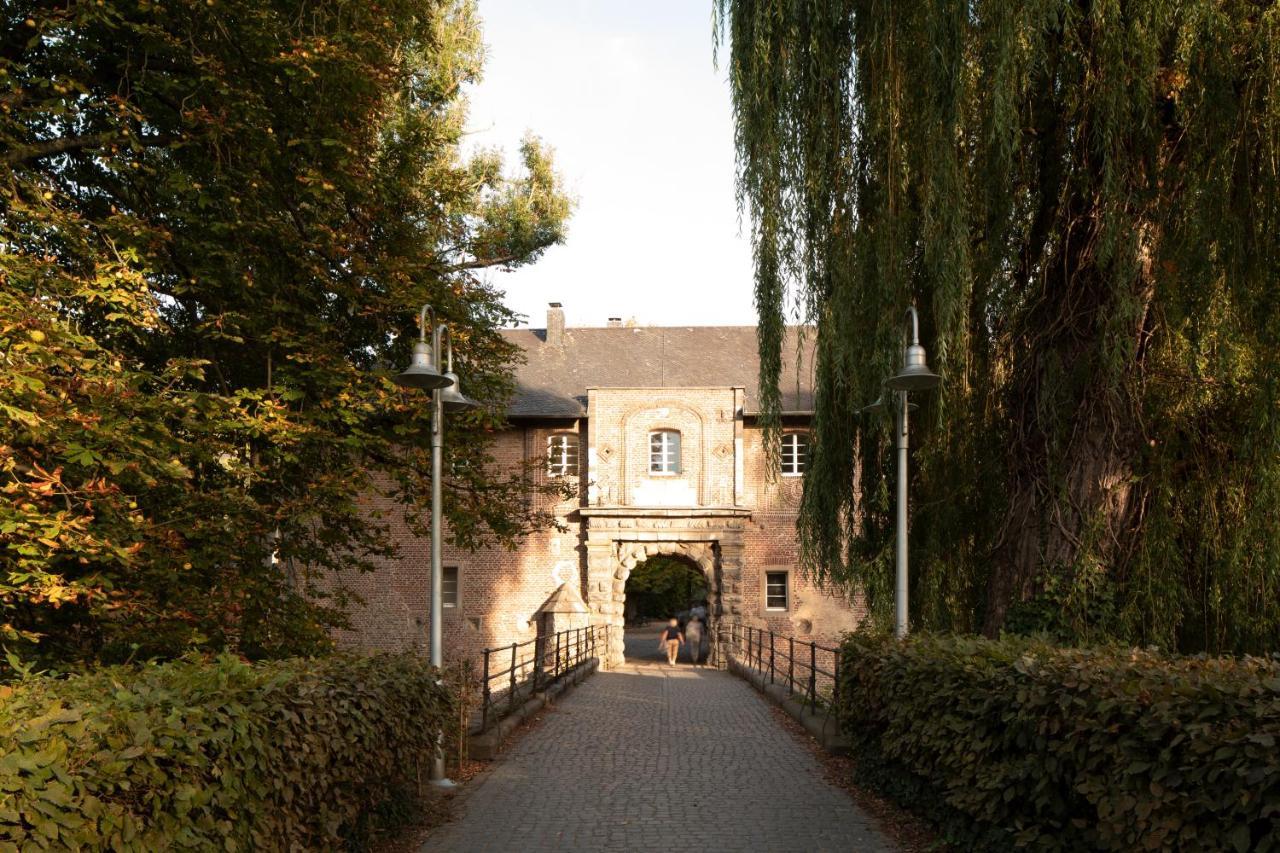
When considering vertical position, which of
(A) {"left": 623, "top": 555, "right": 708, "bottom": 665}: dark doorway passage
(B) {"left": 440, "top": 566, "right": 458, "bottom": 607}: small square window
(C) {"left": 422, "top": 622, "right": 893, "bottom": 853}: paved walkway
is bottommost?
(A) {"left": 623, "top": 555, "right": 708, "bottom": 665}: dark doorway passage

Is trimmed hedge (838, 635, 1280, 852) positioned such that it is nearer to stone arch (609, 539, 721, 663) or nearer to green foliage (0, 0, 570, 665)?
green foliage (0, 0, 570, 665)

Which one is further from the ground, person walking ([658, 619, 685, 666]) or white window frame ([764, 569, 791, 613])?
white window frame ([764, 569, 791, 613])

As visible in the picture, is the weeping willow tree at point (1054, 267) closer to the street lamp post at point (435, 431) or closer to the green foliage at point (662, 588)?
the street lamp post at point (435, 431)

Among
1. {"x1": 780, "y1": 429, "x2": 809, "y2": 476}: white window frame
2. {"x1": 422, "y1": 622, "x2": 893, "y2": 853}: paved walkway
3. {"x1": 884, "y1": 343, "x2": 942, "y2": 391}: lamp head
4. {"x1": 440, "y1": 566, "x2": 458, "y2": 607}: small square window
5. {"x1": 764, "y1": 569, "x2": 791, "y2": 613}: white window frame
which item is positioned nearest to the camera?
{"x1": 422, "y1": 622, "x2": 893, "y2": 853}: paved walkway

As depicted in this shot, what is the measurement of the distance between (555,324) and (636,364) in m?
2.92

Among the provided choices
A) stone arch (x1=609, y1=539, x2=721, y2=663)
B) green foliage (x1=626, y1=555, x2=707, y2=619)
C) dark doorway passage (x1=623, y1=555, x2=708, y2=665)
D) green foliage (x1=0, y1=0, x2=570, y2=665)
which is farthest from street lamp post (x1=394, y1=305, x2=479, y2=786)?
green foliage (x1=626, y1=555, x2=707, y2=619)

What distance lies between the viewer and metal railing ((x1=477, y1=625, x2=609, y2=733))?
10641mm

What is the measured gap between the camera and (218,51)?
10.2 metres

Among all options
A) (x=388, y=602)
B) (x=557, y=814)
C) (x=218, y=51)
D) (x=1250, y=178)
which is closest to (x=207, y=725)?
(x=557, y=814)

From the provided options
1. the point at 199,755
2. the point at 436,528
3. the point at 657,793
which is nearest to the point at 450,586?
the point at 436,528

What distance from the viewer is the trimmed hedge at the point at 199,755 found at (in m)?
3.27

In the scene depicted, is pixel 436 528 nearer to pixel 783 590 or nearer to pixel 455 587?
pixel 455 587

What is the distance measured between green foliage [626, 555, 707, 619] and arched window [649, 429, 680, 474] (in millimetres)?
15265

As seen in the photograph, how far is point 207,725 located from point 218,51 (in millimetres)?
8209
